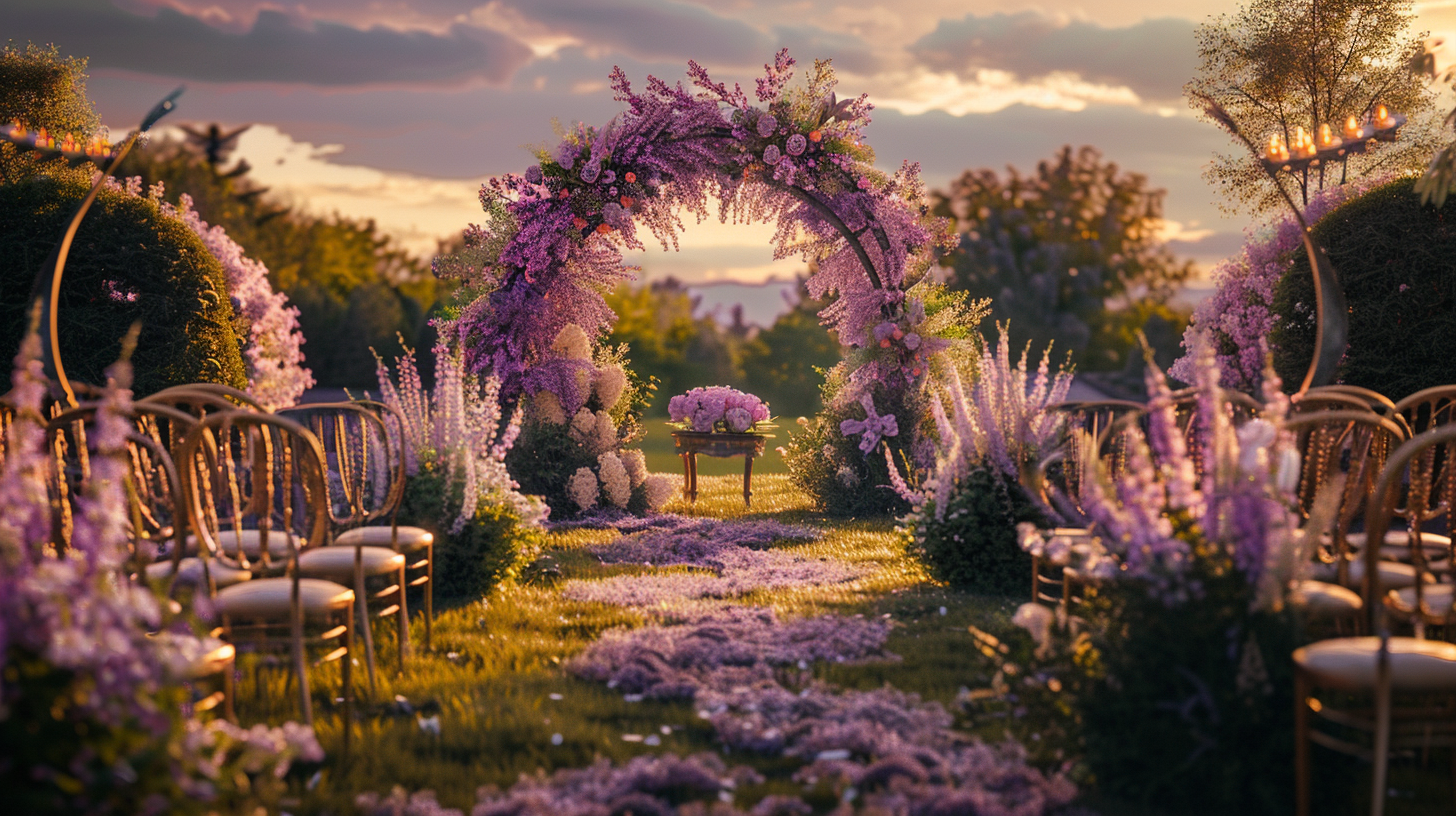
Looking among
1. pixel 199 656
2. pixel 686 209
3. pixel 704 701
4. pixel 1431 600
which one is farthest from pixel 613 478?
pixel 1431 600

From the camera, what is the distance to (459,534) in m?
5.88

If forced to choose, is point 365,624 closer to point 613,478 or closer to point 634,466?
point 613,478

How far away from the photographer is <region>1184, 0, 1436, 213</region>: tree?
1552cm

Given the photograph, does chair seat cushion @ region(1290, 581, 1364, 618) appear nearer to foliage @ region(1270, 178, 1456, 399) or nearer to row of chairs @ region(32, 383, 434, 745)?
row of chairs @ region(32, 383, 434, 745)

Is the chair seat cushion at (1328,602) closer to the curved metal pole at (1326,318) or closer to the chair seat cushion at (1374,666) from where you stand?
the chair seat cushion at (1374,666)

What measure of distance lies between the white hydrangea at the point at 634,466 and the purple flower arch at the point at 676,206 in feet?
4.06

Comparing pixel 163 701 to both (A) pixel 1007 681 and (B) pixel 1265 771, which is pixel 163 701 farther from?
(B) pixel 1265 771

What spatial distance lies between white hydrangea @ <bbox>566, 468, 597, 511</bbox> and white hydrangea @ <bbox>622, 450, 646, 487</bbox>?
0.54 m

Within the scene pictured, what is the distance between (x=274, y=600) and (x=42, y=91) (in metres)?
12.5

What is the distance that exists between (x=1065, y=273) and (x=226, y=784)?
1433 inches

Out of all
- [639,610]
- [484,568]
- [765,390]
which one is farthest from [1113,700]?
[765,390]

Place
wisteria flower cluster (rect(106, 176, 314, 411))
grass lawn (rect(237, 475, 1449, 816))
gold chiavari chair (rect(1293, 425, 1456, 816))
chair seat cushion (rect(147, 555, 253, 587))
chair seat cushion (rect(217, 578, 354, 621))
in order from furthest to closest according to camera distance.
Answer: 1. wisteria flower cluster (rect(106, 176, 314, 411))
2. chair seat cushion (rect(147, 555, 253, 587))
3. chair seat cushion (rect(217, 578, 354, 621))
4. grass lawn (rect(237, 475, 1449, 816))
5. gold chiavari chair (rect(1293, 425, 1456, 816))

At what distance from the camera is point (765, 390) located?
26531 mm

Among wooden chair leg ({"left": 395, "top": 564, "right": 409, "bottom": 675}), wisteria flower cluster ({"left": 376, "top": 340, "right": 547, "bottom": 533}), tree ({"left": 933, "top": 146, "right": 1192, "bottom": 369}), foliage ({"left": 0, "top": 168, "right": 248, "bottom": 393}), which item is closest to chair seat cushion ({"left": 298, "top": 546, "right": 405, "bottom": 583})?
wooden chair leg ({"left": 395, "top": 564, "right": 409, "bottom": 675})
